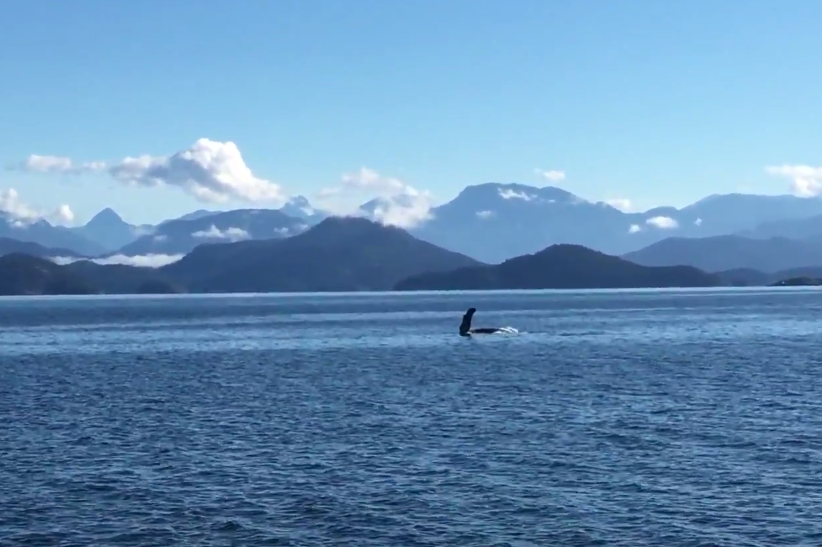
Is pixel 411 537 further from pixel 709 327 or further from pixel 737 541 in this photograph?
pixel 709 327

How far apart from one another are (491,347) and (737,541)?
76.9 metres

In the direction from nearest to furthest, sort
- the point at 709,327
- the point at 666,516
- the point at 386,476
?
the point at 666,516, the point at 386,476, the point at 709,327

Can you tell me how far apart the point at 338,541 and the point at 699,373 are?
50374 millimetres

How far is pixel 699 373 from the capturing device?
2977 inches

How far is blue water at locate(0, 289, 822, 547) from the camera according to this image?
32.0m

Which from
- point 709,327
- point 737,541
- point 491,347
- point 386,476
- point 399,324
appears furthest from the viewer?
point 399,324

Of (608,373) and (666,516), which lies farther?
(608,373)

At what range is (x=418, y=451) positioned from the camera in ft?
143

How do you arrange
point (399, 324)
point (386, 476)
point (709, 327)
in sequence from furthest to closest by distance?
1. point (399, 324)
2. point (709, 327)
3. point (386, 476)

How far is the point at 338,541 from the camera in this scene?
30.5 meters

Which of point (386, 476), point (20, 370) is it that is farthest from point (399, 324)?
point (386, 476)

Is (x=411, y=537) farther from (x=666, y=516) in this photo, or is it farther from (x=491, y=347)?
(x=491, y=347)

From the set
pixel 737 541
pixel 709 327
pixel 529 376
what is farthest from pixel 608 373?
pixel 709 327

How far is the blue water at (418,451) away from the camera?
1258 inches
